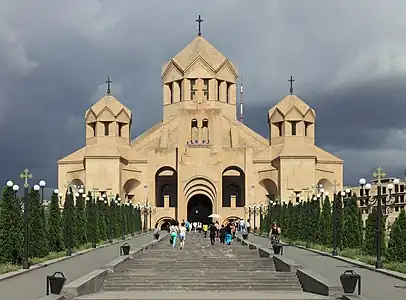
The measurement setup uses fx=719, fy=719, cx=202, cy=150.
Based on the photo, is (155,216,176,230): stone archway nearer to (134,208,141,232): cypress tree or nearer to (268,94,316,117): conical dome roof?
(134,208,141,232): cypress tree

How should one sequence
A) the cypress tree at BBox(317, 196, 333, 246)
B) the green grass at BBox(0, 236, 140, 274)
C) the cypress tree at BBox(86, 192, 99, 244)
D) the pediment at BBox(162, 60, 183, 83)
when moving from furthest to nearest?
the pediment at BBox(162, 60, 183, 83)
the cypress tree at BBox(86, 192, 99, 244)
the cypress tree at BBox(317, 196, 333, 246)
the green grass at BBox(0, 236, 140, 274)

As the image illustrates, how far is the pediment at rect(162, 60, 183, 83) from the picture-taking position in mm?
61125

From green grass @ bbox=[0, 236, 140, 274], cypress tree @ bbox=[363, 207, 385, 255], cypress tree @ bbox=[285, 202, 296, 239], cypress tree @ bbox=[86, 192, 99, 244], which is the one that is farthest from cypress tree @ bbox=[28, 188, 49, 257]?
cypress tree @ bbox=[285, 202, 296, 239]

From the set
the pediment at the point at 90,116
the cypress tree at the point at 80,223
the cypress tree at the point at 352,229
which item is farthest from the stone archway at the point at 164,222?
the cypress tree at the point at 352,229

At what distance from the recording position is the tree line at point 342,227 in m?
16.7

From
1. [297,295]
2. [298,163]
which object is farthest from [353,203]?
[298,163]

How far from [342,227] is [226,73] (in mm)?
39200

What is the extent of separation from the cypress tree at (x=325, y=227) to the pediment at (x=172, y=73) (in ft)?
118

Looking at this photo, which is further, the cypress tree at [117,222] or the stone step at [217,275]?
the cypress tree at [117,222]

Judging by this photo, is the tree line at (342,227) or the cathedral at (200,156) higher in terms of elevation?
the cathedral at (200,156)

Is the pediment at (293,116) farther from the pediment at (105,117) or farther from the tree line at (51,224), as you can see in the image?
the tree line at (51,224)

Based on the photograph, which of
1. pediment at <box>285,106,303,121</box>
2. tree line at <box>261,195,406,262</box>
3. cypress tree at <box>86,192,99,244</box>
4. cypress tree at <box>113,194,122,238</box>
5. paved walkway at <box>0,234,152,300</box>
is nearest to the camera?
paved walkway at <box>0,234,152,300</box>

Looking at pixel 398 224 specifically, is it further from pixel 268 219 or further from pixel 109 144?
pixel 109 144

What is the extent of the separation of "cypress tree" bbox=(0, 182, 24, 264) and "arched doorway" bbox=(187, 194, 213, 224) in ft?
150
